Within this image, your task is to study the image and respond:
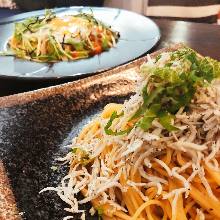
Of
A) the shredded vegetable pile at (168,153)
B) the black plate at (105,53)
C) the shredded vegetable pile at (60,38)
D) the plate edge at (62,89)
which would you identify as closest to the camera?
the shredded vegetable pile at (168,153)

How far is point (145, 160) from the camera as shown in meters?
1.17

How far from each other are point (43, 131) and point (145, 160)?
516mm

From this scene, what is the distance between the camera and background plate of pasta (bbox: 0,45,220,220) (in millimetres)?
1128

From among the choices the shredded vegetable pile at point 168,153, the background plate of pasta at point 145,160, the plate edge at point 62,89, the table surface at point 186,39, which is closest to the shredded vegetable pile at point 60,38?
the table surface at point 186,39

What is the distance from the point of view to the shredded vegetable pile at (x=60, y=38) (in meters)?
2.23

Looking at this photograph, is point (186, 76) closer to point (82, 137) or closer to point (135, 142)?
point (135, 142)

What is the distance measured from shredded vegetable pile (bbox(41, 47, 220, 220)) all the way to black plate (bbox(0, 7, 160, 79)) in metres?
0.73

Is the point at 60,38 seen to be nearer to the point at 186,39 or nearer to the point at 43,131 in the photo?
the point at 186,39

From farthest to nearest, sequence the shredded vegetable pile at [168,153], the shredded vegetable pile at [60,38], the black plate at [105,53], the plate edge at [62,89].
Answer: the shredded vegetable pile at [60,38] < the black plate at [105,53] < the plate edge at [62,89] < the shredded vegetable pile at [168,153]

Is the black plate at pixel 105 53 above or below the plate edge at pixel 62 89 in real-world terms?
below

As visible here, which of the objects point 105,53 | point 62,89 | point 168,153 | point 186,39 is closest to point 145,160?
point 168,153

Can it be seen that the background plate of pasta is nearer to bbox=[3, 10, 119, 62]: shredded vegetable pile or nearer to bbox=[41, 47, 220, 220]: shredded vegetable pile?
bbox=[41, 47, 220, 220]: shredded vegetable pile

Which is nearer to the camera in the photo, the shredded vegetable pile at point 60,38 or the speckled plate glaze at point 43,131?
the speckled plate glaze at point 43,131

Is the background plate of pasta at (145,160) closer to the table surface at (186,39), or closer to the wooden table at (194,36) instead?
the table surface at (186,39)
